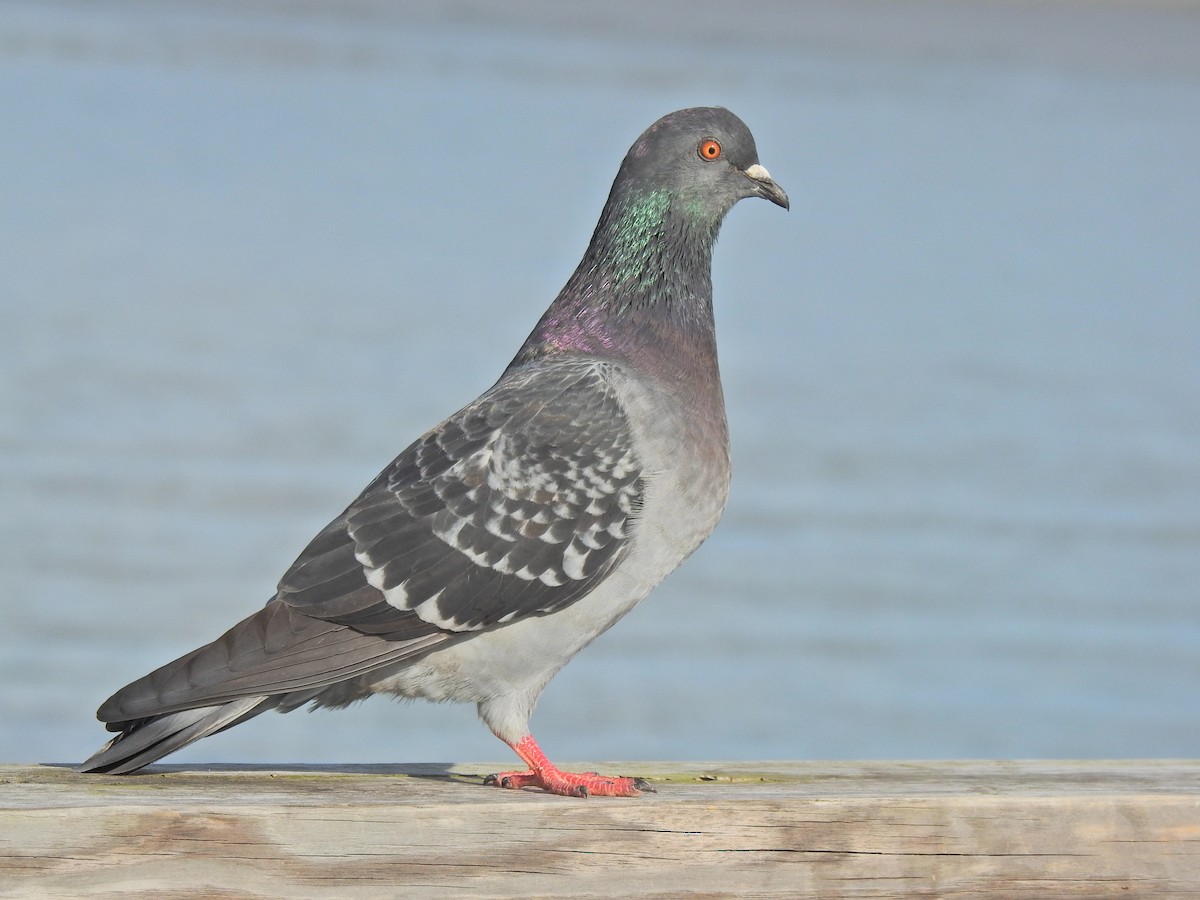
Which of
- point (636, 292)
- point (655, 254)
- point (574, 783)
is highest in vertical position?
point (655, 254)

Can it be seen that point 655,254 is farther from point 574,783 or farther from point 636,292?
point 574,783

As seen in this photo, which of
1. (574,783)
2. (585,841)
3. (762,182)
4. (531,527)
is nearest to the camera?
(585,841)

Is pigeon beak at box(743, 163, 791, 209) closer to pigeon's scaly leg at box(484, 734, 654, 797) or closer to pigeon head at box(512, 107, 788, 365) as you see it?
pigeon head at box(512, 107, 788, 365)

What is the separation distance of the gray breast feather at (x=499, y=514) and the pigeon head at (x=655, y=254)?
21 centimetres

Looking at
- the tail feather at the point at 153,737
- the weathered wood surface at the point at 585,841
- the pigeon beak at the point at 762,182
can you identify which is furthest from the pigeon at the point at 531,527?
the weathered wood surface at the point at 585,841

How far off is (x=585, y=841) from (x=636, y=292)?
1781 millimetres

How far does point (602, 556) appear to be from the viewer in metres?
4.38

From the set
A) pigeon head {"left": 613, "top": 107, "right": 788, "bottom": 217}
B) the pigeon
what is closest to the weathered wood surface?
the pigeon

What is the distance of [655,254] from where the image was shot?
4.91 meters

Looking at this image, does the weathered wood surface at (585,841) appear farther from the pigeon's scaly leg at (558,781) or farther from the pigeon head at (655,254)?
the pigeon head at (655,254)

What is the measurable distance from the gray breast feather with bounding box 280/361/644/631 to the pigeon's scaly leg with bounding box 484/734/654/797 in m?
0.33

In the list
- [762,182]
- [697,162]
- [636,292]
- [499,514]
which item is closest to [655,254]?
[636,292]

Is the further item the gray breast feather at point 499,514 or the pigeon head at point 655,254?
the pigeon head at point 655,254

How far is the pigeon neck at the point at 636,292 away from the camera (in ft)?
15.9
